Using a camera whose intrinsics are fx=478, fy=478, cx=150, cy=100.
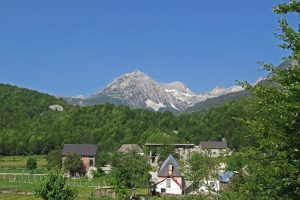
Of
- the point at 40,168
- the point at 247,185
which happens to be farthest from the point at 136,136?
the point at 247,185

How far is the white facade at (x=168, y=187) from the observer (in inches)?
2758

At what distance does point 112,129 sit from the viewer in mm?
170125

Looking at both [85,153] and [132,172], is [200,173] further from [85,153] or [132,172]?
[85,153]

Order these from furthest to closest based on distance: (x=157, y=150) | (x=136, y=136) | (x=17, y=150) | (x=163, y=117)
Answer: (x=163, y=117)
(x=136, y=136)
(x=17, y=150)
(x=157, y=150)

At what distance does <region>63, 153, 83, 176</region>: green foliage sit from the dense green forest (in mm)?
41926

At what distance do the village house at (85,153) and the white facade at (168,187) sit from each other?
35966 mm

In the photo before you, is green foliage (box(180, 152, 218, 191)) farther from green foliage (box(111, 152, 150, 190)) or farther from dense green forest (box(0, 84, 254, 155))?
dense green forest (box(0, 84, 254, 155))

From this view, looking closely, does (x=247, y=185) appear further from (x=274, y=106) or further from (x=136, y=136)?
(x=136, y=136)

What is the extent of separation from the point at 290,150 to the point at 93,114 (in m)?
177

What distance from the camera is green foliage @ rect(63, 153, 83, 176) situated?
98062 mm

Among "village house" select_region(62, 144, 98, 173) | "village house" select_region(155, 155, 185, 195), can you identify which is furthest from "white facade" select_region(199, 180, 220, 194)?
"village house" select_region(62, 144, 98, 173)

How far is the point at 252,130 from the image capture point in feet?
43.5

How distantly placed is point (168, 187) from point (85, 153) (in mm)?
41069

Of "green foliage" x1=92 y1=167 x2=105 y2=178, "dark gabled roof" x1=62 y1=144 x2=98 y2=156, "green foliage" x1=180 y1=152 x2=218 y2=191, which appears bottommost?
"green foliage" x1=180 y1=152 x2=218 y2=191
